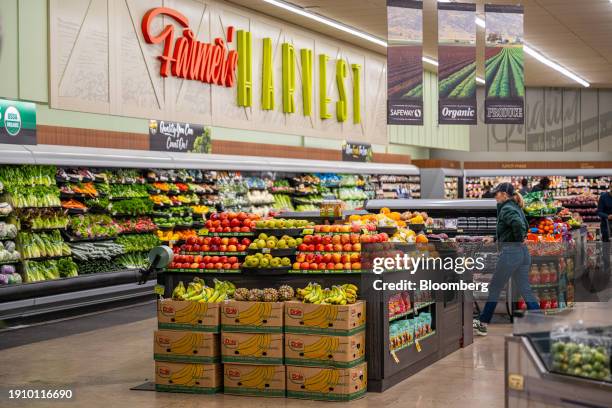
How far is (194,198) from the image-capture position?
1302 cm

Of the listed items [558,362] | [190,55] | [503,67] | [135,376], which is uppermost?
[190,55]

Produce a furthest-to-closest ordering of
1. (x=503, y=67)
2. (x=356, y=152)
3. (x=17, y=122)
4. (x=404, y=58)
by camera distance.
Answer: (x=356, y=152) → (x=503, y=67) → (x=404, y=58) → (x=17, y=122)

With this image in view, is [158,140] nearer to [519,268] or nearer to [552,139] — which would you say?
[519,268]

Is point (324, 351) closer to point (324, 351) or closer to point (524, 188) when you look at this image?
point (324, 351)

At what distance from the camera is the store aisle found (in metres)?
6.34

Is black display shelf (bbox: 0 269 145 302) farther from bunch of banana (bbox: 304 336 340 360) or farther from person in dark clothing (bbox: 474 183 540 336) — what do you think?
person in dark clothing (bbox: 474 183 540 336)

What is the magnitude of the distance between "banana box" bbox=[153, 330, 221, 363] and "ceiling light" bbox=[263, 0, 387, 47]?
28.5 ft

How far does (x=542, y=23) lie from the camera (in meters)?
16.5

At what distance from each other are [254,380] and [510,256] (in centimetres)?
319

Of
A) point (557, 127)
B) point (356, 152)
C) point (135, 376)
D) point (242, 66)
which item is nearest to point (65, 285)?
point (135, 376)

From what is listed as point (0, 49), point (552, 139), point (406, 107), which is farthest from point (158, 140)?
Result: point (552, 139)

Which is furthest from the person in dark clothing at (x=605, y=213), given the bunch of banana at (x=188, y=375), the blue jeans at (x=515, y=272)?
the bunch of banana at (x=188, y=375)

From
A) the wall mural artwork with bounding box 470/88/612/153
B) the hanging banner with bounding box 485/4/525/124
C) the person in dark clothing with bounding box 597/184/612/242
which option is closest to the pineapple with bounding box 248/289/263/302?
the hanging banner with bounding box 485/4/525/124

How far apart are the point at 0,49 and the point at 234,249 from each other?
14.4 ft
